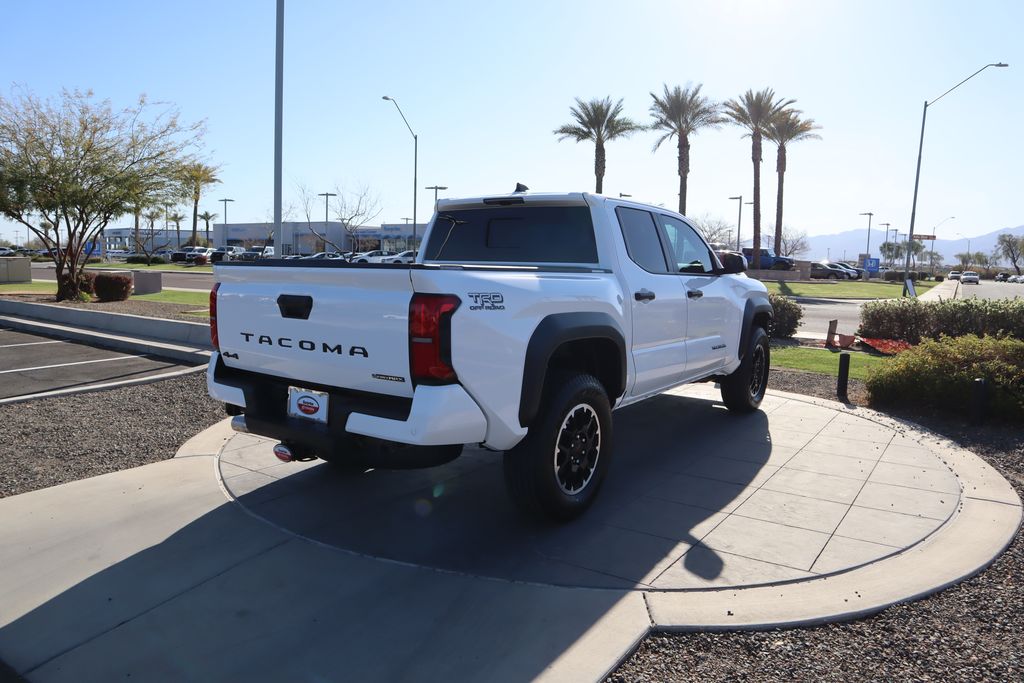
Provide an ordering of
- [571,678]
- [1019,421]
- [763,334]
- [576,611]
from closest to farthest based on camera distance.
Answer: [571,678], [576,611], [1019,421], [763,334]

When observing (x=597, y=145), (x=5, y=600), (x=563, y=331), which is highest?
(x=597, y=145)

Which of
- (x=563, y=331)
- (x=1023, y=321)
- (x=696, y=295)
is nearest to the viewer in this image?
(x=563, y=331)

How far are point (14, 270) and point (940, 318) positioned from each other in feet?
98.0

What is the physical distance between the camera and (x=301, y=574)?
12.0 feet

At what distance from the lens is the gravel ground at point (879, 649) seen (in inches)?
114

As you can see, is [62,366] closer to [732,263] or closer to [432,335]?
[432,335]

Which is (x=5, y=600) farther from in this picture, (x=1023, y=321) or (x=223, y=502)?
(x=1023, y=321)

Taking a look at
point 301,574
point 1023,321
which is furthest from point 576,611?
point 1023,321

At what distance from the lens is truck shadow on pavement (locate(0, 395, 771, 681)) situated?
9.60 feet

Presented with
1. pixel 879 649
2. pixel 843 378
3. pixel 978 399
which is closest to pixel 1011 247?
pixel 843 378

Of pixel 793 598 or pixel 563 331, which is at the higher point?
pixel 563 331

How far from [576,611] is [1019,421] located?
5805 millimetres

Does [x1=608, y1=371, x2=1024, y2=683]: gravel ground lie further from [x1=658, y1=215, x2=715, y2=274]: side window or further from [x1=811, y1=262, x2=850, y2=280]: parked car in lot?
[x1=811, y1=262, x2=850, y2=280]: parked car in lot

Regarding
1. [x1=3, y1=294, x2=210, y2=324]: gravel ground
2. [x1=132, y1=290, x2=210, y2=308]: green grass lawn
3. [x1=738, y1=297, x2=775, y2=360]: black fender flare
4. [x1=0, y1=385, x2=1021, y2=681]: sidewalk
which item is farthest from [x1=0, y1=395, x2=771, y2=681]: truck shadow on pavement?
[x1=132, y1=290, x2=210, y2=308]: green grass lawn
